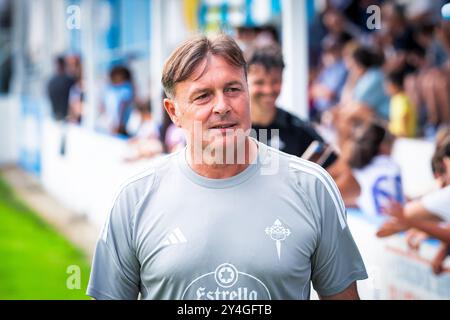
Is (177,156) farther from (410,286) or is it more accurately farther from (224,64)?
(410,286)

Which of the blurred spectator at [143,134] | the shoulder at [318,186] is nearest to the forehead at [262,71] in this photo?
the shoulder at [318,186]

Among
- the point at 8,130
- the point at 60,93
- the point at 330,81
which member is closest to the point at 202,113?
the point at 330,81

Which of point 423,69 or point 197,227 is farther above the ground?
point 423,69

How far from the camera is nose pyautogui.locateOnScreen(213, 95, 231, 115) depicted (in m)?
1.98

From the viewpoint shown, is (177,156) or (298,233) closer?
(298,233)

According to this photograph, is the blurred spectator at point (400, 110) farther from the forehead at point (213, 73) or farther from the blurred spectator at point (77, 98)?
the forehead at point (213, 73)

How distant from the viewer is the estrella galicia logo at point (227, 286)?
2002 mm

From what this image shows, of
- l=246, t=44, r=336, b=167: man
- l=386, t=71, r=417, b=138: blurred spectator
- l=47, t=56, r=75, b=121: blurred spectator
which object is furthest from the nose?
l=47, t=56, r=75, b=121: blurred spectator

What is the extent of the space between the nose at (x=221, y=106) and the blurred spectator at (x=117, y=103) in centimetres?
507

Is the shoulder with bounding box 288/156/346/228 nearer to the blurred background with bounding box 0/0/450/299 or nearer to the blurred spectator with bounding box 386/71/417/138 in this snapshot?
the blurred background with bounding box 0/0/450/299

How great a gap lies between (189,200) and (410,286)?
5.85 ft

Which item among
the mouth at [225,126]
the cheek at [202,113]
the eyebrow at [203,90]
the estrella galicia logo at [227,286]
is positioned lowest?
the estrella galicia logo at [227,286]

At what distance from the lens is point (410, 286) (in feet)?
11.6
